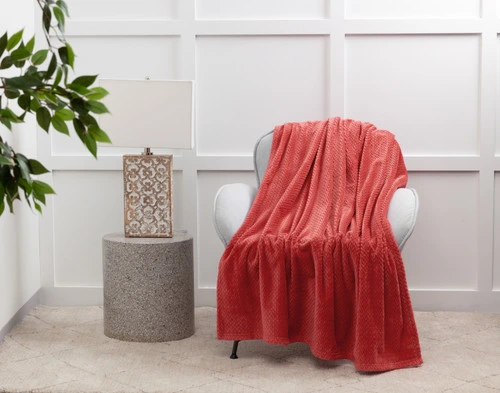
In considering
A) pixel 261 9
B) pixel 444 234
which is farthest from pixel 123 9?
pixel 444 234

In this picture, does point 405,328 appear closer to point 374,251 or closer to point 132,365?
point 374,251

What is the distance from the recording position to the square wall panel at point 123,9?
3.45 metres

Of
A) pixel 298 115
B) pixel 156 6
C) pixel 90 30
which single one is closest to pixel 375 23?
pixel 298 115

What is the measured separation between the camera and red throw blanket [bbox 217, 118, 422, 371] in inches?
98.3

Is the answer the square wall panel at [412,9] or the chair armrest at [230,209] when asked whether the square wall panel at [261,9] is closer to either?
the square wall panel at [412,9]

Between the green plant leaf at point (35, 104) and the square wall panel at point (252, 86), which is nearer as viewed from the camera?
the green plant leaf at point (35, 104)

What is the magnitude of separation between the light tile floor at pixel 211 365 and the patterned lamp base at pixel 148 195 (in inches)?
17.9

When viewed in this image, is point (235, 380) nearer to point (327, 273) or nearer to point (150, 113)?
point (327, 273)

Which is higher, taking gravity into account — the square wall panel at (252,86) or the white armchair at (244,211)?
the square wall panel at (252,86)

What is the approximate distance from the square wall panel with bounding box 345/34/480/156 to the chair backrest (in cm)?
53

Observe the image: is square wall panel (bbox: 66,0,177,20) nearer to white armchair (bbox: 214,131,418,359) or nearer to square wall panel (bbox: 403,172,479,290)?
Answer: white armchair (bbox: 214,131,418,359)

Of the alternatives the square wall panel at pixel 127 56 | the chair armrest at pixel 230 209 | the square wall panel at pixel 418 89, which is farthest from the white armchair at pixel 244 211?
the square wall panel at pixel 127 56

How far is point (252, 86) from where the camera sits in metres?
3.46

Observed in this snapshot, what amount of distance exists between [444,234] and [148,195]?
1.39 meters
